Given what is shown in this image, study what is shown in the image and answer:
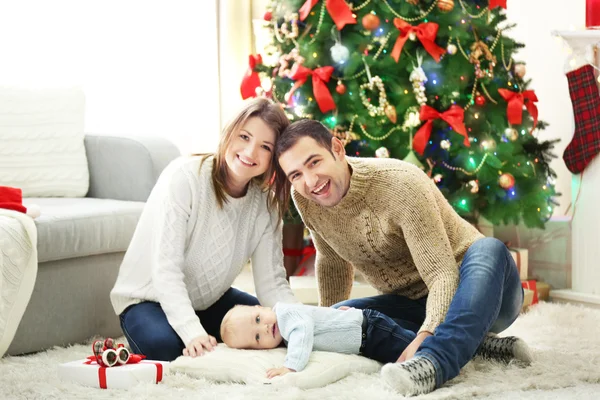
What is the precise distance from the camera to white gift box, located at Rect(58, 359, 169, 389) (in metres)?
1.92

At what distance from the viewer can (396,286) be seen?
7.63 feet

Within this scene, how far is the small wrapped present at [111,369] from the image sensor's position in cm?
192

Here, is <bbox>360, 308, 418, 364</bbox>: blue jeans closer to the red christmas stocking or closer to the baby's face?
the baby's face

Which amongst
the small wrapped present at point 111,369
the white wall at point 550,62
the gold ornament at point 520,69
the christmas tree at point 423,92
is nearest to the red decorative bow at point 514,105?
the christmas tree at point 423,92

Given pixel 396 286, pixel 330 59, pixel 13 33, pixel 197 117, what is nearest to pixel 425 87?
pixel 330 59

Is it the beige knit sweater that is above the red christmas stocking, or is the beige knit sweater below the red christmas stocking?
below

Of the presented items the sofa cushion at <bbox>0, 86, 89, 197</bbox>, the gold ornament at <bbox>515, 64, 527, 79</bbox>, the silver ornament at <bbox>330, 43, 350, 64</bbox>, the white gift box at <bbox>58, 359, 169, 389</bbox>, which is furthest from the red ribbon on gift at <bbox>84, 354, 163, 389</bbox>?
the gold ornament at <bbox>515, 64, 527, 79</bbox>

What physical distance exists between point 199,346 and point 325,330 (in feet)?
1.02

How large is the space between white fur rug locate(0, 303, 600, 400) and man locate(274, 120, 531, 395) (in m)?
0.06

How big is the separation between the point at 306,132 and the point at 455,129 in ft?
3.81

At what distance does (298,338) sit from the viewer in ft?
6.50

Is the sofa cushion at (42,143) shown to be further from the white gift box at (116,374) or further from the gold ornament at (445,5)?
the gold ornament at (445,5)

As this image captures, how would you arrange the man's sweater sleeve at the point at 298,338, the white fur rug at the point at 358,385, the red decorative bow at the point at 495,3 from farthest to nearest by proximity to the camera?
the red decorative bow at the point at 495,3, the man's sweater sleeve at the point at 298,338, the white fur rug at the point at 358,385

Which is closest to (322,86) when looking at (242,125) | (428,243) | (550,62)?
(242,125)
